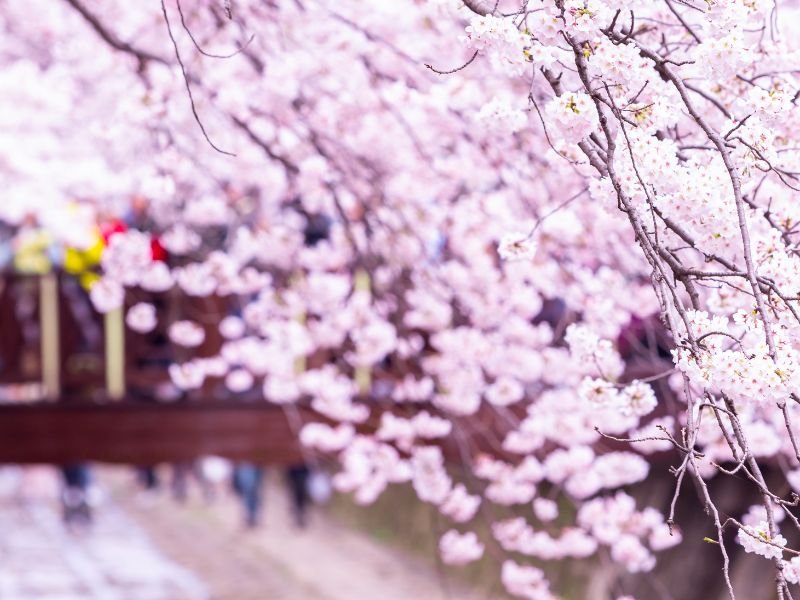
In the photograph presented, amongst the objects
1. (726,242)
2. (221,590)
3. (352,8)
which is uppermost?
(352,8)

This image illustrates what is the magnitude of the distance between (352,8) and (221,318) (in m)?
2.78

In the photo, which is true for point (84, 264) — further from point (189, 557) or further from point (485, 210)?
point (485, 210)

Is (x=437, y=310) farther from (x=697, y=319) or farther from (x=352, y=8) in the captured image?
(x=697, y=319)

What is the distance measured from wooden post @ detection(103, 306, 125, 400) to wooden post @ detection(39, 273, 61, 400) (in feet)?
0.95

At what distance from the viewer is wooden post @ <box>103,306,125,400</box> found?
246 inches

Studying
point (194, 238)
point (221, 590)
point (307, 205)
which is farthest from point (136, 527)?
point (307, 205)

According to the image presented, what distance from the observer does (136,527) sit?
8.27m

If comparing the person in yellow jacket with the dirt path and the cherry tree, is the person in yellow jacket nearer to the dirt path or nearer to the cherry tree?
the cherry tree

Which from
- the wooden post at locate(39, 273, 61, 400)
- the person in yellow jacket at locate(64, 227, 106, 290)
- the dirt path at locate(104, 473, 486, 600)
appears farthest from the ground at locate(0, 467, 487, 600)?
the person in yellow jacket at locate(64, 227, 106, 290)

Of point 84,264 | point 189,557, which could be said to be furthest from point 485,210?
point 189,557

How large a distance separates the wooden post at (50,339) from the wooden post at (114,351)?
29 cm

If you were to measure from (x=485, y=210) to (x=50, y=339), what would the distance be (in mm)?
3372

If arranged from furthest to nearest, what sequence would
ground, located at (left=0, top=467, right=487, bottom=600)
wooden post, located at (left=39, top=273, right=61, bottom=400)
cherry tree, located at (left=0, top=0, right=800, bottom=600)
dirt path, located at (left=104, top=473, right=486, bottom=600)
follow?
dirt path, located at (left=104, top=473, right=486, bottom=600) → ground, located at (left=0, top=467, right=487, bottom=600) → wooden post, located at (left=39, top=273, right=61, bottom=400) → cherry tree, located at (left=0, top=0, right=800, bottom=600)

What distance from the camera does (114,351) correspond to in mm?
6254
